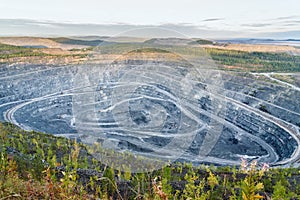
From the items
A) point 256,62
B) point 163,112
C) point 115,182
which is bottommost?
point 163,112

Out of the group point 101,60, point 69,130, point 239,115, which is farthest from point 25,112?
point 239,115

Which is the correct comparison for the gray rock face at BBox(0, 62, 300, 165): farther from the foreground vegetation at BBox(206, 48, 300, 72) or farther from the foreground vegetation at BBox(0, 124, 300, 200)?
the foreground vegetation at BBox(206, 48, 300, 72)

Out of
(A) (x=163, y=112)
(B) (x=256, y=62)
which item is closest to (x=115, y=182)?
(A) (x=163, y=112)

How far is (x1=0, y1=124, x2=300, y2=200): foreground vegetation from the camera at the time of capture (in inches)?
205

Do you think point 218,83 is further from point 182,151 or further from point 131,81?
point 182,151

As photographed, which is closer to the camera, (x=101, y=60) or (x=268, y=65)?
(x=101, y=60)

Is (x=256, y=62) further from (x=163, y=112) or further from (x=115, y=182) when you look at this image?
(x=115, y=182)

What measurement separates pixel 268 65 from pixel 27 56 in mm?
49019

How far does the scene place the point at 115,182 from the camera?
19.0ft

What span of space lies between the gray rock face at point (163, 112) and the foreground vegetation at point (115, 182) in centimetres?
1228

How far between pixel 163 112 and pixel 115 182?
125 ft

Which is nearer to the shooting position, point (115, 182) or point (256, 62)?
point (115, 182)

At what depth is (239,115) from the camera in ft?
130

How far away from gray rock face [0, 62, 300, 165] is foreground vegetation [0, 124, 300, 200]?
40.3 ft
